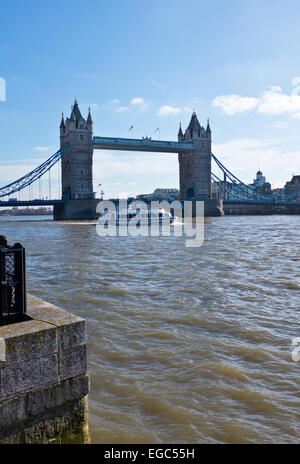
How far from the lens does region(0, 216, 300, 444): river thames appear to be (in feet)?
10.00

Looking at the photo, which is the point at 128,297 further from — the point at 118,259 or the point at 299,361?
the point at 118,259

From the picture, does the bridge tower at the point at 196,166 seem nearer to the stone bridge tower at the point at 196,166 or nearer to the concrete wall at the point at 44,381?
the stone bridge tower at the point at 196,166

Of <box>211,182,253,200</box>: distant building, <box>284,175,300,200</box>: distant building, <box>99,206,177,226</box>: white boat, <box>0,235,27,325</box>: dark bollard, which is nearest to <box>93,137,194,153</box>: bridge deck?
<box>211,182,253,200</box>: distant building

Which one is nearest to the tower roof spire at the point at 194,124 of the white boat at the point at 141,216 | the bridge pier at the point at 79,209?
the bridge pier at the point at 79,209

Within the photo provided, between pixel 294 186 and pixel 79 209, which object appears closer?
pixel 79 209

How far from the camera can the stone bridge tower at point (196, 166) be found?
235 ft

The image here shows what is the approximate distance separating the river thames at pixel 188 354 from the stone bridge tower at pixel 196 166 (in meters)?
62.6

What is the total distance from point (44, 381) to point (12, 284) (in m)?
0.72

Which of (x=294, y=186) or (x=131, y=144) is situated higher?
(x=131, y=144)

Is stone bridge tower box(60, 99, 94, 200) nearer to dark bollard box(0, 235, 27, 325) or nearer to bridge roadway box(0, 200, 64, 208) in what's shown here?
bridge roadway box(0, 200, 64, 208)

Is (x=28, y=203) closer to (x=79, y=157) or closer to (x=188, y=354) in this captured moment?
(x=79, y=157)

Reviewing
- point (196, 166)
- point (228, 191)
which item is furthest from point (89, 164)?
point (228, 191)

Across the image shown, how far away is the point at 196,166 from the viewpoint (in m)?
71.6
